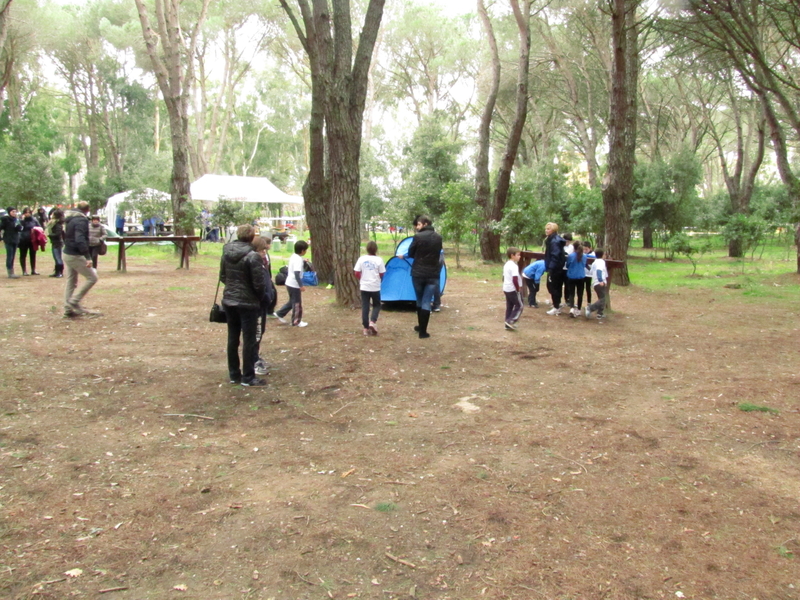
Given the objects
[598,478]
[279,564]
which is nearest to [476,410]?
[598,478]

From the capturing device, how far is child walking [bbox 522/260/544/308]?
34.7 ft

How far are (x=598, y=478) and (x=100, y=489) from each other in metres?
3.16

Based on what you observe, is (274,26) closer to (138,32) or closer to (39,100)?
(138,32)

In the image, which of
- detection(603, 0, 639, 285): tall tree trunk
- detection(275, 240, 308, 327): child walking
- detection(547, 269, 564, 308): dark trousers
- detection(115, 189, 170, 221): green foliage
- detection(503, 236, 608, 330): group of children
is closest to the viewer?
detection(275, 240, 308, 327): child walking

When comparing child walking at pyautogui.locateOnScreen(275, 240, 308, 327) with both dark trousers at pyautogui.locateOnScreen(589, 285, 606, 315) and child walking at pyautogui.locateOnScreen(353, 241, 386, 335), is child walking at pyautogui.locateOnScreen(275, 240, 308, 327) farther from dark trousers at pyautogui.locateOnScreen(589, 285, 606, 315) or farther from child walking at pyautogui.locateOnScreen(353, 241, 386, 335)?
dark trousers at pyautogui.locateOnScreen(589, 285, 606, 315)

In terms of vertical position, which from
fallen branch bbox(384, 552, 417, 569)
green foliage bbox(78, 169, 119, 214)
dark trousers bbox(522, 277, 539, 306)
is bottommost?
fallen branch bbox(384, 552, 417, 569)

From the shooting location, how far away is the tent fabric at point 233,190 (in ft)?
79.8

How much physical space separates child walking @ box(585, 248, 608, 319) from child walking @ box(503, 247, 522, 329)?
1.50 m

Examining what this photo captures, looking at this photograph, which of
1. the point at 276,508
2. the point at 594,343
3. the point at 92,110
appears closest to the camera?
the point at 276,508

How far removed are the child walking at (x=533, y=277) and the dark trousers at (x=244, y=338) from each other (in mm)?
5748

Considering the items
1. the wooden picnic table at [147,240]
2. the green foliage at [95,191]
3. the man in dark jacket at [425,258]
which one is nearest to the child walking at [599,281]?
the man in dark jacket at [425,258]

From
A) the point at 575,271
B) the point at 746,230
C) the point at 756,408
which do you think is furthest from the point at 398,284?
the point at 746,230

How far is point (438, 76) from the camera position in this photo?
3756 cm

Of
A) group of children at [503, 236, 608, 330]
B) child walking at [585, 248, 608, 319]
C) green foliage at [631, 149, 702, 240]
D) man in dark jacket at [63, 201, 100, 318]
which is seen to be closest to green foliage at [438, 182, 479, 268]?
group of children at [503, 236, 608, 330]
